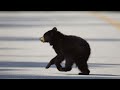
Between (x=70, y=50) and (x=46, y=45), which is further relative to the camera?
(x=46, y=45)

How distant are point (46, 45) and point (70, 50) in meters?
0.99

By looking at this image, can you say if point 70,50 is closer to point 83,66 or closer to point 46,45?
point 83,66

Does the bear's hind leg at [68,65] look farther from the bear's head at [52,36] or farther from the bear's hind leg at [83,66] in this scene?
the bear's head at [52,36]

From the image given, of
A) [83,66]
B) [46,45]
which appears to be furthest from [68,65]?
[46,45]

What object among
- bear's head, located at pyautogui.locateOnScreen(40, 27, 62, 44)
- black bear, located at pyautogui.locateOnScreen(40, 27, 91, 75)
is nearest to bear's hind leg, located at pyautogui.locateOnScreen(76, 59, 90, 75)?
black bear, located at pyautogui.locateOnScreen(40, 27, 91, 75)

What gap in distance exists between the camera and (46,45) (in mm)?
4785

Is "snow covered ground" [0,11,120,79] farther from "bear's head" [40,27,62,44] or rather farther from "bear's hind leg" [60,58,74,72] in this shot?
"bear's head" [40,27,62,44]

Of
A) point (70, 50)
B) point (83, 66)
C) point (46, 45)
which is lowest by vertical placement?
point (46, 45)

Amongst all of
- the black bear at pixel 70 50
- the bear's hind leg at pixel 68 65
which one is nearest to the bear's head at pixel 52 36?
the black bear at pixel 70 50

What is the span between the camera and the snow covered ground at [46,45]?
156 inches

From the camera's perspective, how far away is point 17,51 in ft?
15.3

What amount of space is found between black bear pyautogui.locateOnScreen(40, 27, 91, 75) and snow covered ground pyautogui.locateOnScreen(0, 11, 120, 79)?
0.28 ft

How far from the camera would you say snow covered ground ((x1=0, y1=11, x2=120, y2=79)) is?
3.97 meters
